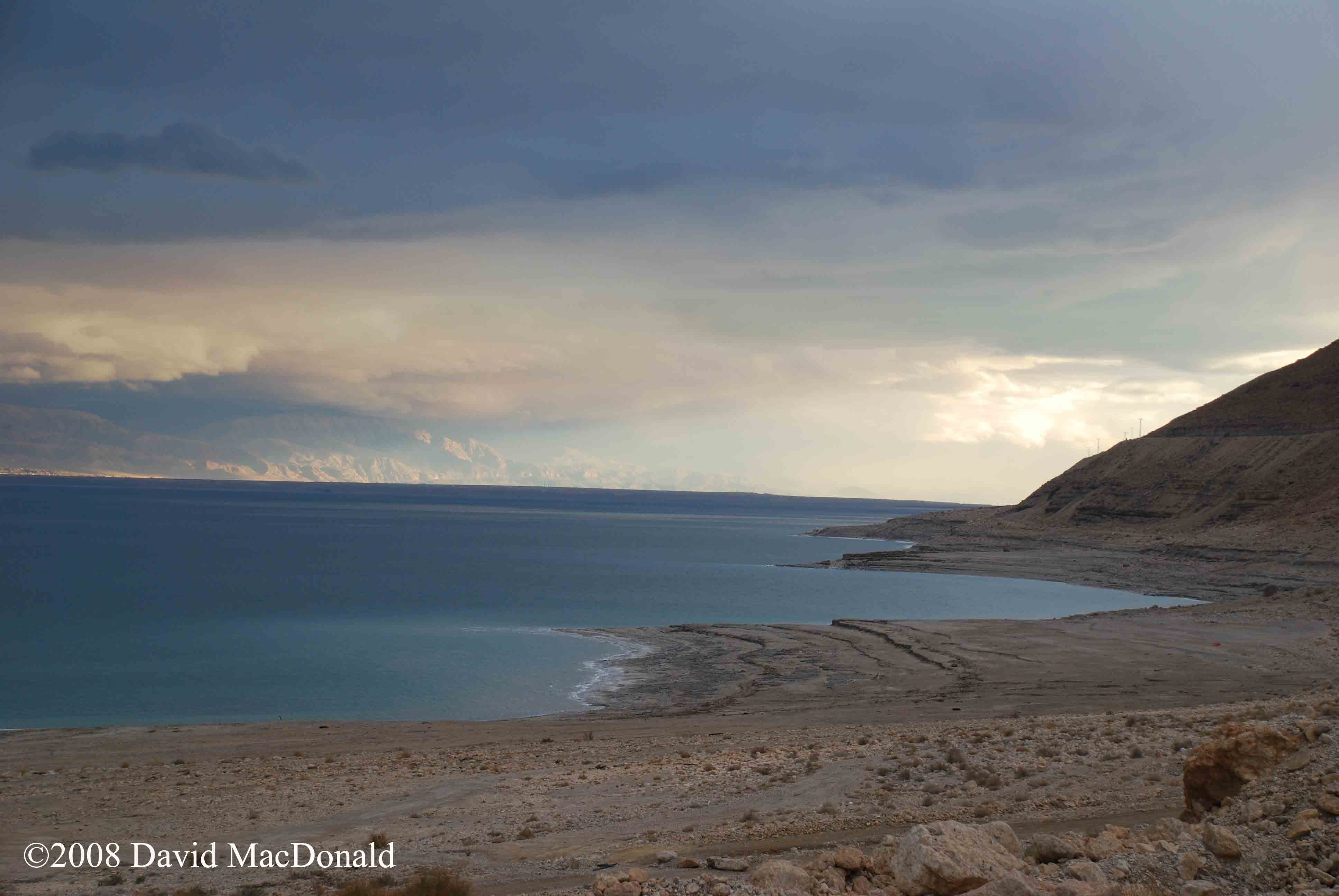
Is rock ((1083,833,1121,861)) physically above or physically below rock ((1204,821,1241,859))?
below

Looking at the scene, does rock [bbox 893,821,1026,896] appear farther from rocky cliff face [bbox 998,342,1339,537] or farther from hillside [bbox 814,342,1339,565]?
rocky cliff face [bbox 998,342,1339,537]

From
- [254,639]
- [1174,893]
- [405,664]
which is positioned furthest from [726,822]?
[254,639]

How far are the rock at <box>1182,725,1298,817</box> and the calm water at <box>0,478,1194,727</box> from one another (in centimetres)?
2155

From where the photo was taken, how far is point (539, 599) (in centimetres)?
6200

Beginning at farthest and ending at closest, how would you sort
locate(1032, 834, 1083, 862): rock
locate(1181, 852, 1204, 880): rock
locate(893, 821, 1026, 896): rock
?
locate(1032, 834, 1083, 862): rock < locate(1181, 852, 1204, 880): rock < locate(893, 821, 1026, 896): rock

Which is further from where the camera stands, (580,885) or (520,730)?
(520,730)

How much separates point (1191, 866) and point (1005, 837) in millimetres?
1673

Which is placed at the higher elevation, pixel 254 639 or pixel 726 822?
pixel 726 822

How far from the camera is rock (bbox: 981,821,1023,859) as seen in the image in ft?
30.6

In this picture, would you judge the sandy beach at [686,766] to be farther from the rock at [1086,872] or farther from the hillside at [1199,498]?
the hillside at [1199,498]

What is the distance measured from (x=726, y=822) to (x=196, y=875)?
6.64 m

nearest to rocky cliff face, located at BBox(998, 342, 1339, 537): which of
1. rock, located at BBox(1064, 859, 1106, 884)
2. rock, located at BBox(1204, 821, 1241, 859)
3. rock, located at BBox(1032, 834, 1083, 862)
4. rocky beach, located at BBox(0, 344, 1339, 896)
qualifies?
rocky beach, located at BBox(0, 344, 1339, 896)

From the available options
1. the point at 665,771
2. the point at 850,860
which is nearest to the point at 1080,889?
the point at 850,860

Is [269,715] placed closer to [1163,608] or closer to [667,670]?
[667,670]
